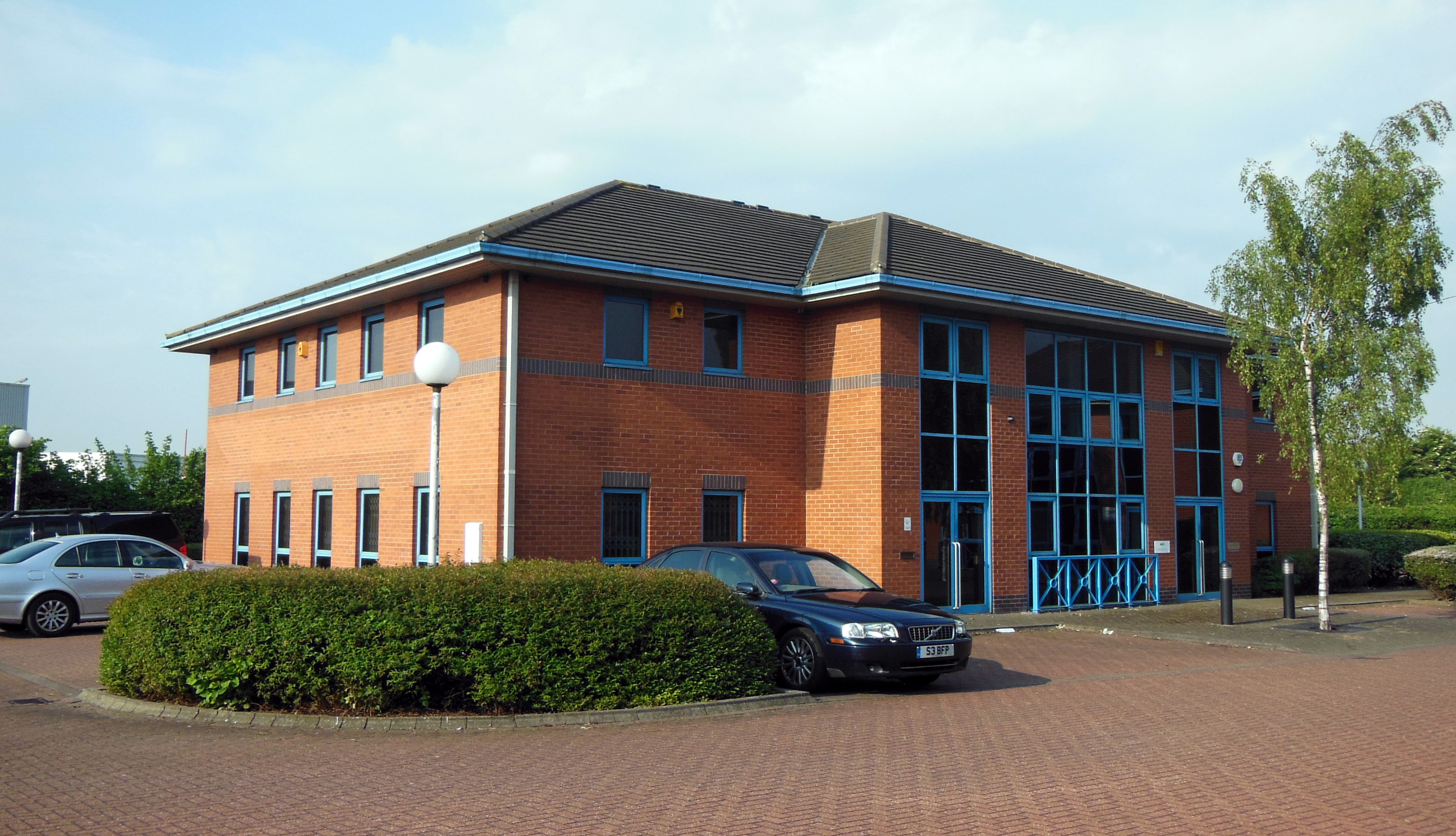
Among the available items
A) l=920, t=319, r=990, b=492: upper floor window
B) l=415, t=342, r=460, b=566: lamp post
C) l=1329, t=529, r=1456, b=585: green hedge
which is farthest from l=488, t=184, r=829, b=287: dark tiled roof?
l=1329, t=529, r=1456, b=585: green hedge

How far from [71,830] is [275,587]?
3.85 metres

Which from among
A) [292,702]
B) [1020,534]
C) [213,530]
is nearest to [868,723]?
[292,702]

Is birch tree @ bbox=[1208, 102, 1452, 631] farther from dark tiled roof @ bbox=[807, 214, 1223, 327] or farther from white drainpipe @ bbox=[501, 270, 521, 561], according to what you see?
white drainpipe @ bbox=[501, 270, 521, 561]

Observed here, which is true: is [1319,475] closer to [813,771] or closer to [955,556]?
[955,556]

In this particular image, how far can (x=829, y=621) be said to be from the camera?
1145 cm

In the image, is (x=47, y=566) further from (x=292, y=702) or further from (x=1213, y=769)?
(x=1213, y=769)

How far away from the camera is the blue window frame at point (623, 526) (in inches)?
685

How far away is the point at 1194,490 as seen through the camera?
2273 cm

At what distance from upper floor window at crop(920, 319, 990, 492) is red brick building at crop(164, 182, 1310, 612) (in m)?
0.04

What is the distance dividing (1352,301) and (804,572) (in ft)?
33.4

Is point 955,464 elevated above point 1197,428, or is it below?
below

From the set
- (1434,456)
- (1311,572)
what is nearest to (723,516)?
(1311,572)

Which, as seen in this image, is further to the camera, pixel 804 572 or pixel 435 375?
pixel 804 572

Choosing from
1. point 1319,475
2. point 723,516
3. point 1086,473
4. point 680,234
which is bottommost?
point 723,516
